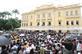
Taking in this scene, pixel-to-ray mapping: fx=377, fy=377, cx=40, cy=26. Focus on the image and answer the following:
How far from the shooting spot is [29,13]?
94.1 meters

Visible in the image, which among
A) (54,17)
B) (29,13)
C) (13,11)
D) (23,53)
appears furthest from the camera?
(13,11)

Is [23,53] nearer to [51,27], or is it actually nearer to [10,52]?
[10,52]

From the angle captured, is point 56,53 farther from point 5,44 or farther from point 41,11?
point 41,11

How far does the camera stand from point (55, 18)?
85.1m

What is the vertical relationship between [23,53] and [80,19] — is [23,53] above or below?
above

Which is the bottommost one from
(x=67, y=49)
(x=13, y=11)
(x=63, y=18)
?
(x=13, y=11)

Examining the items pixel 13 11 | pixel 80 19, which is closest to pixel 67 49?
pixel 80 19

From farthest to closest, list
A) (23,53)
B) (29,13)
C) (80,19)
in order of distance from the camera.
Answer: (29,13) < (80,19) < (23,53)

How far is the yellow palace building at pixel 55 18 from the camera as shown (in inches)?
3147

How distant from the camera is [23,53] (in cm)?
1686

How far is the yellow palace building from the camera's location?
7994cm

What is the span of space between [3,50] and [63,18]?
67.6 metres

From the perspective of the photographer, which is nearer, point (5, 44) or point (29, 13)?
point (5, 44)

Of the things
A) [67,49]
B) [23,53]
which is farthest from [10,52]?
[67,49]
